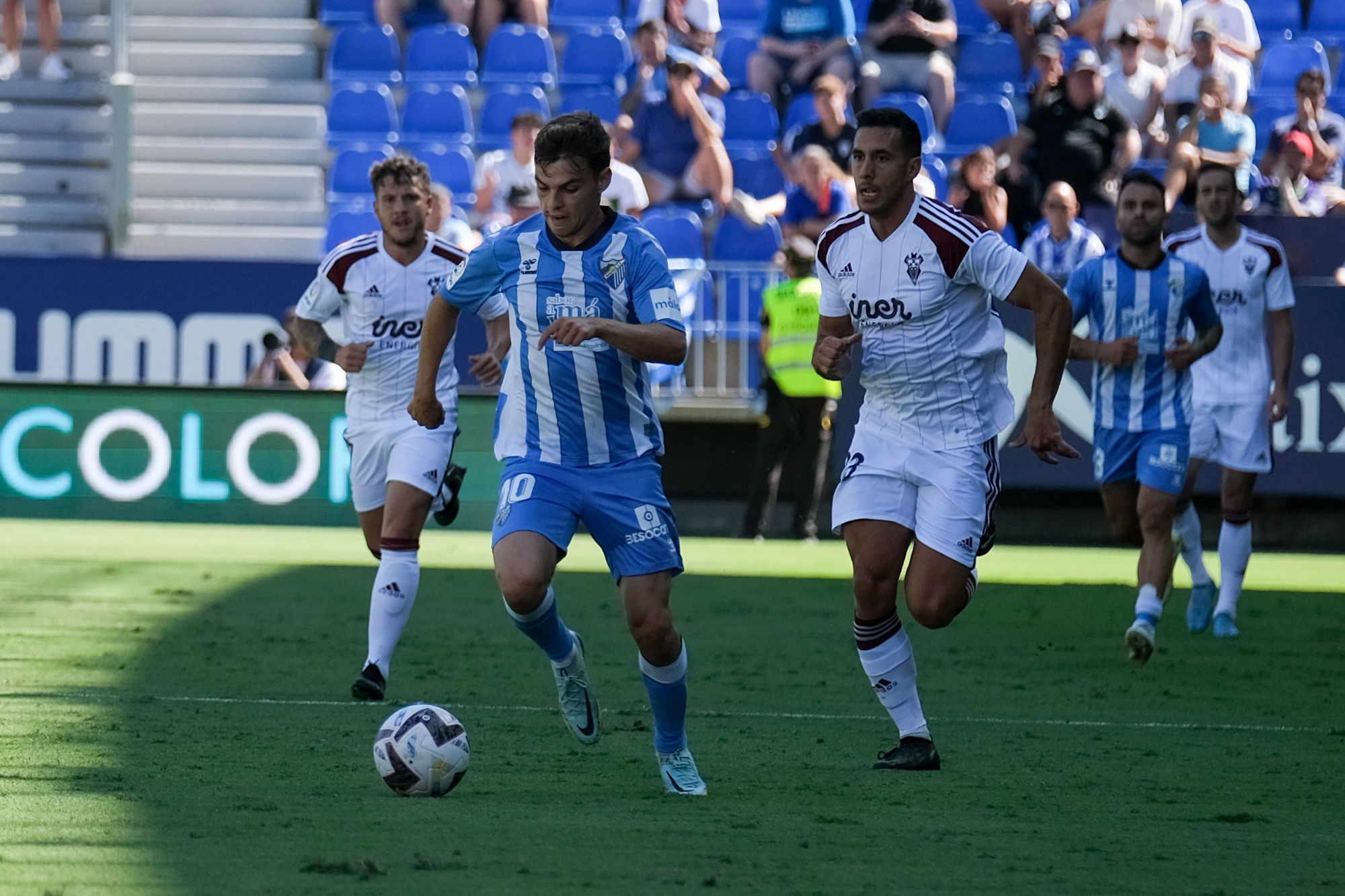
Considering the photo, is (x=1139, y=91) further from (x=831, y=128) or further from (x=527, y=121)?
(x=527, y=121)

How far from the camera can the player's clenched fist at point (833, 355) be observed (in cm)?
597

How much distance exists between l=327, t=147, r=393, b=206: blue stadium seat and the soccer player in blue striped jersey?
34.4 feet

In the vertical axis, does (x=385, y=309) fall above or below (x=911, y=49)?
below

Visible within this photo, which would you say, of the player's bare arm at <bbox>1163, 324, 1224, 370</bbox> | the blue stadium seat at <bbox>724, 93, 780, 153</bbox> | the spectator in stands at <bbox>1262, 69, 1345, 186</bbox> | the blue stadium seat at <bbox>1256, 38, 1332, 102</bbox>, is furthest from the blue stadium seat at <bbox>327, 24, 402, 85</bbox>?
the player's bare arm at <bbox>1163, 324, 1224, 370</bbox>

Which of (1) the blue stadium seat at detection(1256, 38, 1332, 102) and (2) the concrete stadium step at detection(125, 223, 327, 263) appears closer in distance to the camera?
(1) the blue stadium seat at detection(1256, 38, 1332, 102)

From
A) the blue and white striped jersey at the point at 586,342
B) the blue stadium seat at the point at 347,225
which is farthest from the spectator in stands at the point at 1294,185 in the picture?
the blue and white striped jersey at the point at 586,342

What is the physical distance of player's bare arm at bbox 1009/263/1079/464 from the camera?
230 inches

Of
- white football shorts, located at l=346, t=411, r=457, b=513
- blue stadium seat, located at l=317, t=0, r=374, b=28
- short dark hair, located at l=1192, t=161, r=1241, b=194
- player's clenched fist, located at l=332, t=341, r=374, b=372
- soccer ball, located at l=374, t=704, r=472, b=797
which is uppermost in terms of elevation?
blue stadium seat, located at l=317, t=0, r=374, b=28

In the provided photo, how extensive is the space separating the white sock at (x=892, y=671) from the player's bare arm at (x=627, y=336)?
124cm

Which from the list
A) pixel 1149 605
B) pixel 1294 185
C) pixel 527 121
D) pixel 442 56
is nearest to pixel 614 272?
pixel 1149 605

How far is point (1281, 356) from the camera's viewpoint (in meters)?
10.2

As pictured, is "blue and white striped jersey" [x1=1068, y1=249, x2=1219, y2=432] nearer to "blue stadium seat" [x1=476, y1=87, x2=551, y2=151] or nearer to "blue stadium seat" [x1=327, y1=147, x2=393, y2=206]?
"blue stadium seat" [x1=476, y1=87, x2=551, y2=151]

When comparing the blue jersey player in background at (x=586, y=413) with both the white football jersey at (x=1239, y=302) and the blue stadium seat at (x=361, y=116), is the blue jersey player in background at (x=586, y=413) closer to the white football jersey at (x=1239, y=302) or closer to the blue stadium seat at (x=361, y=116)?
the white football jersey at (x=1239, y=302)

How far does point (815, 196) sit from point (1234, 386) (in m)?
5.99
